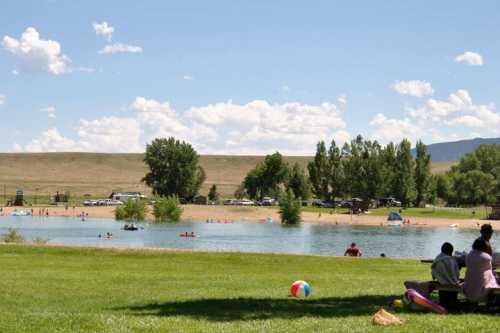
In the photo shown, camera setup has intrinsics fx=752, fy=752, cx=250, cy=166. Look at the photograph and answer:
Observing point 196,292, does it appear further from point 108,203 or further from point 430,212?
point 108,203

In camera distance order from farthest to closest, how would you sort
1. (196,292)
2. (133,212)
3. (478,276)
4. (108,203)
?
1. (108,203)
2. (133,212)
3. (196,292)
4. (478,276)

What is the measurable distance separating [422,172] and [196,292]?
13820 centimetres

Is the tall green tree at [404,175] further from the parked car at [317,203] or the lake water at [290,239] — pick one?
the lake water at [290,239]

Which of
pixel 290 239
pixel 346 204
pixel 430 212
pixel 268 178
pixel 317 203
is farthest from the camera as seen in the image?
pixel 268 178

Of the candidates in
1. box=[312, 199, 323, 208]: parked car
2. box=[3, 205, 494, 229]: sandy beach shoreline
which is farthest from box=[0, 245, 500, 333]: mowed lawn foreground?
box=[312, 199, 323, 208]: parked car

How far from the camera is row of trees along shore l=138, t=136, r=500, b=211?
6019 inches

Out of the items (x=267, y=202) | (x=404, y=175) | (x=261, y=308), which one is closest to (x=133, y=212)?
(x=267, y=202)

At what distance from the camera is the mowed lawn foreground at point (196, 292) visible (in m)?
14.3

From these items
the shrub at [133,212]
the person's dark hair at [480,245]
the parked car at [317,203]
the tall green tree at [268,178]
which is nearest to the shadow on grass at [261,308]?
the person's dark hair at [480,245]

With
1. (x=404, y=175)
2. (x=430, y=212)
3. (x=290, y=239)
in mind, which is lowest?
(x=290, y=239)

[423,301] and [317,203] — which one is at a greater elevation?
[317,203]

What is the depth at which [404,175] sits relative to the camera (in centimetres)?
15212

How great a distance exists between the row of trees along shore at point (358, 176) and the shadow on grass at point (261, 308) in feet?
417

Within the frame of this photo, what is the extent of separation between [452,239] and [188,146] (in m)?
92.7
